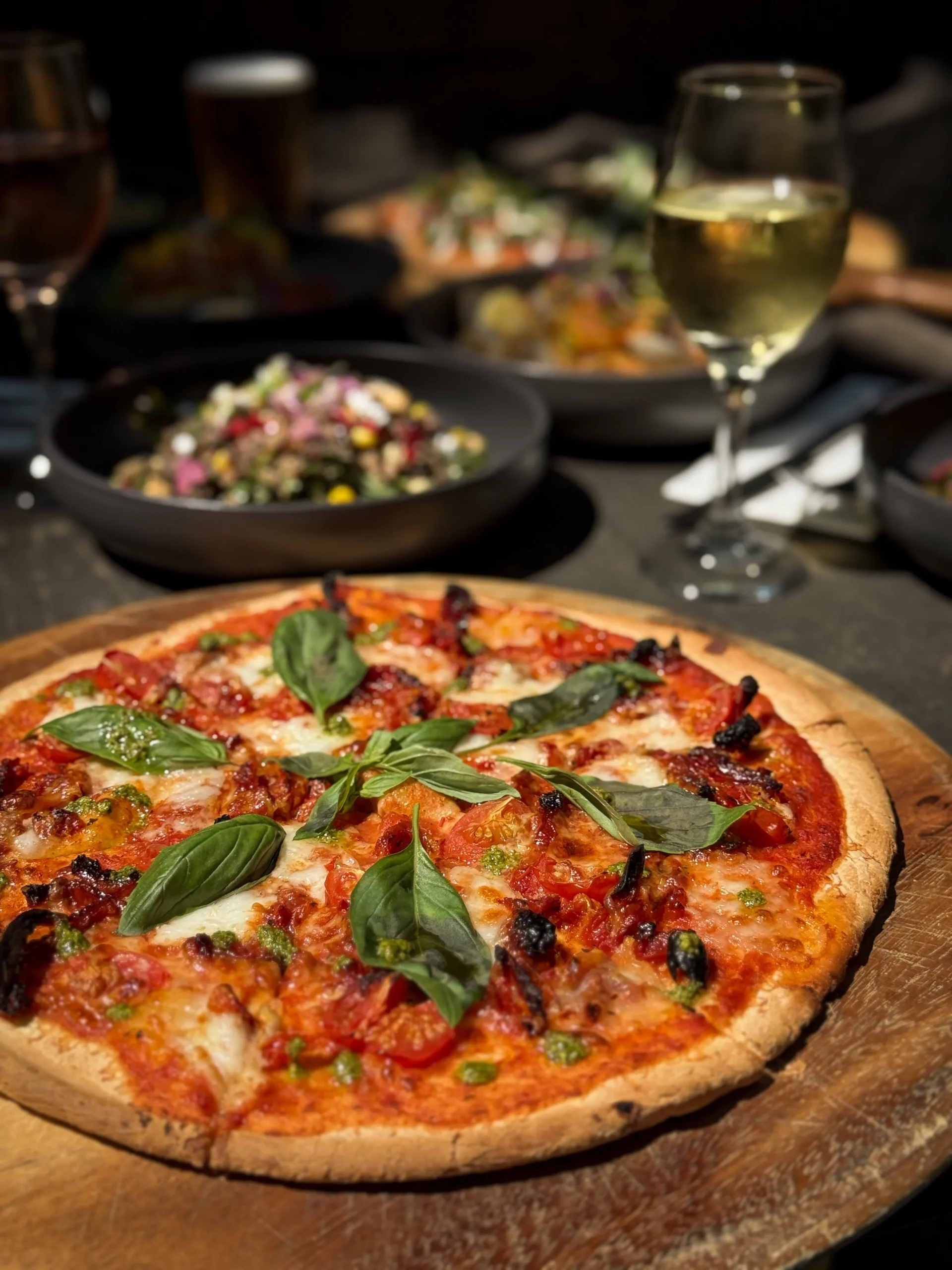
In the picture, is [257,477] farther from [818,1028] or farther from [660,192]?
[818,1028]

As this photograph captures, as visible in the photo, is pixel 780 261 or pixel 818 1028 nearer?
pixel 818 1028

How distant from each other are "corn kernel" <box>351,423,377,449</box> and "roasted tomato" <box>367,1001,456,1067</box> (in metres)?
2.23

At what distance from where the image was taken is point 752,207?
10.3 ft

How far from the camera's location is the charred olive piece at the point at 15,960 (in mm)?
1866

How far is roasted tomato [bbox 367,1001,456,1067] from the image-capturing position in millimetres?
1831

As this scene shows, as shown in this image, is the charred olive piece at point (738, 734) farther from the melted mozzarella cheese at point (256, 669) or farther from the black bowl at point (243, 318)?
the black bowl at point (243, 318)

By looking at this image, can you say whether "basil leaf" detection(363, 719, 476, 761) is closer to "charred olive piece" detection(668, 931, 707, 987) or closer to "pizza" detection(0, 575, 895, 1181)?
"pizza" detection(0, 575, 895, 1181)

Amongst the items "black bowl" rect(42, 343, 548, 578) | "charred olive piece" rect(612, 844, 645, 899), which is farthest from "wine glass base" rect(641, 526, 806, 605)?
"charred olive piece" rect(612, 844, 645, 899)

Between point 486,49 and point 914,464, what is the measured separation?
10036 millimetres

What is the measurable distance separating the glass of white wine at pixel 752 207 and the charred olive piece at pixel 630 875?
5.50ft

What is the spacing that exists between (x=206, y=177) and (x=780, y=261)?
→ 194 inches

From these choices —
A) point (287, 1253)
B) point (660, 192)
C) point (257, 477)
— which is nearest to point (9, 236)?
point (257, 477)

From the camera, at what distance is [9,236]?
12.6 ft

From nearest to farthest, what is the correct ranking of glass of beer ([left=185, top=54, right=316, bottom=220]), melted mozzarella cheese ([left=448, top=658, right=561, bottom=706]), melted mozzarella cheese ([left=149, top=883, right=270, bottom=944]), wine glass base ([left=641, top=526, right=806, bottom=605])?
melted mozzarella cheese ([left=149, top=883, right=270, bottom=944]) < melted mozzarella cheese ([left=448, top=658, right=561, bottom=706]) < wine glass base ([left=641, top=526, right=806, bottom=605]) < glass of beer ([left=185, top=54, right=316, bottom=220])
